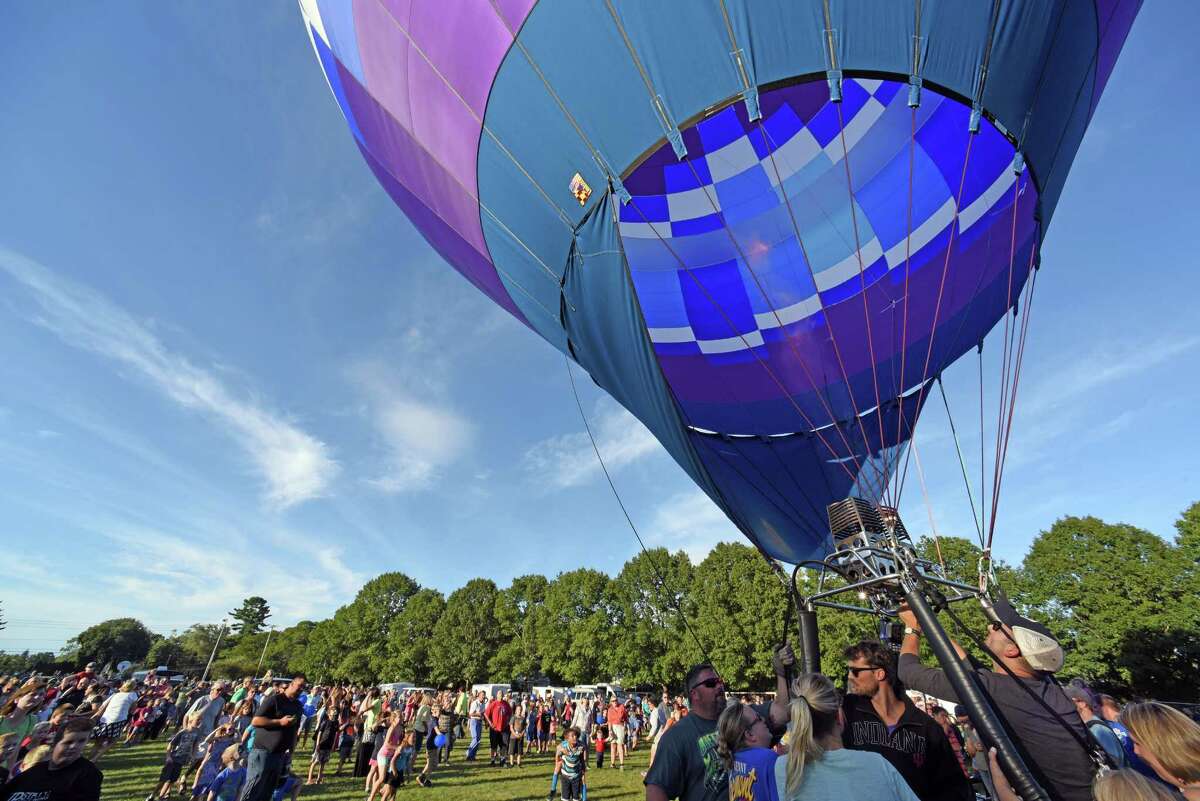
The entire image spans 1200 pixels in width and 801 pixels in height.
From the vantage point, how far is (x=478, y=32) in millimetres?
5289

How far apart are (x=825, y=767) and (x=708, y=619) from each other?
34.3m

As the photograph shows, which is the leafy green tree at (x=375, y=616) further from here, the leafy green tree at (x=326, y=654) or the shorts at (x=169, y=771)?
the shorts at (x=169, y=771)

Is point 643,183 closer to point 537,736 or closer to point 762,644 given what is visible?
point 537,736

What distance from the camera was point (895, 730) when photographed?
106 inches

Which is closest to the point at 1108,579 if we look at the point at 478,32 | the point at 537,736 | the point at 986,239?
the point at 537,736

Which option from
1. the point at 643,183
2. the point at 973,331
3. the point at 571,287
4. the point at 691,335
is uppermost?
the point at 643,183

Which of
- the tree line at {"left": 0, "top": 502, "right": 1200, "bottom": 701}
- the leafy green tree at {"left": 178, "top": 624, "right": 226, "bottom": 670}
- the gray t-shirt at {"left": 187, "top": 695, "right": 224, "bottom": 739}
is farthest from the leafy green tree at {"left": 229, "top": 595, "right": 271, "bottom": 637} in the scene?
the gray t-shirt at {"left": 187, "top": 695, "right": 224, "bottom": 739}

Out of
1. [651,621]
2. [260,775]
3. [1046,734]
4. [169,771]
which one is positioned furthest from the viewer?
[651,621]

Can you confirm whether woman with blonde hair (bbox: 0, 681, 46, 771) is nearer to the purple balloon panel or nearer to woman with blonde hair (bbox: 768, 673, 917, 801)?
the purple balloon panel

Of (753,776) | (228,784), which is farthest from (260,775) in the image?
(753,776)

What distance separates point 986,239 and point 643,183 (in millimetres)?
4561

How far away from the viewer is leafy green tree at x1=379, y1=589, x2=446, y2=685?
43.8 metres

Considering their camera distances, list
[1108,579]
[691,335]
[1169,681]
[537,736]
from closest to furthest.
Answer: [691,335] → [537,736] → [1169,681] → [1108,579]

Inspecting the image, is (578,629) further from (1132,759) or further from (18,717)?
(1132,759)
